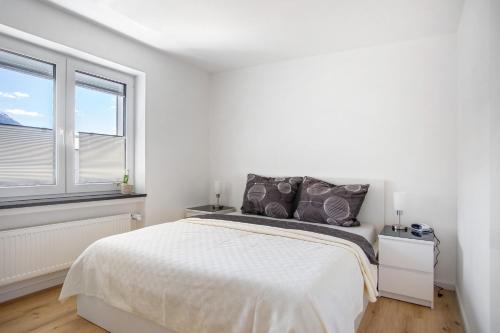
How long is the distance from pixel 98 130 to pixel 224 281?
2.34 meters

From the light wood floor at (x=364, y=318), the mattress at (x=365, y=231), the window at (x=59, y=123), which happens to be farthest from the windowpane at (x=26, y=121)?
the mattress at (x=365, y=231)

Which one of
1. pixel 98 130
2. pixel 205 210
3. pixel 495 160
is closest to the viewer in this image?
pixel 495 160

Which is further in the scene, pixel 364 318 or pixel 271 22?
pixel 271 22

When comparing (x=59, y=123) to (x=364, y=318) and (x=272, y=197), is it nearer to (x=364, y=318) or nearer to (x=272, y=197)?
(x=272, y=197)

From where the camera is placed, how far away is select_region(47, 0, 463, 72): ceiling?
7.57ft

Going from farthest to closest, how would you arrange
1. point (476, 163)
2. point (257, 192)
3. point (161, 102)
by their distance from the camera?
1. point (161, 102)
2. point (257, 192)
3. point (476, 163)

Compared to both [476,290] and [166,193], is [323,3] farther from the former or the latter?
[166,193]

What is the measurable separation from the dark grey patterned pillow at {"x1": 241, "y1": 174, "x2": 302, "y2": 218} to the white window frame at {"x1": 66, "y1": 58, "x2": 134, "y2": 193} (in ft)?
4.62

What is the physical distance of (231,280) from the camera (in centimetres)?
147

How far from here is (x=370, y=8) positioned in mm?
2314

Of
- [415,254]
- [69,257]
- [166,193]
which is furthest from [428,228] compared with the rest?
[69,257]

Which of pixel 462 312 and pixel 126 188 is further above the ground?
pixel 126 188

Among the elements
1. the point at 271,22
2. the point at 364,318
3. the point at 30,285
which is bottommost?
the point at 364,318

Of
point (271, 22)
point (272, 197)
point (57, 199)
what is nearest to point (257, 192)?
point (272, 197)
